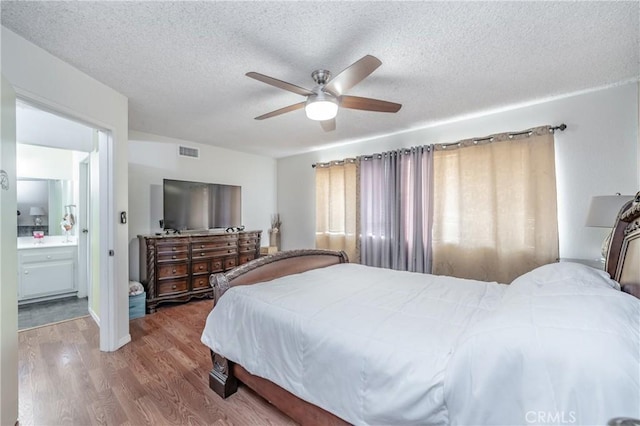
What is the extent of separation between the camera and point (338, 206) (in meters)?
4.65

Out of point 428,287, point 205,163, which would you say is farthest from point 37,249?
point 428,287

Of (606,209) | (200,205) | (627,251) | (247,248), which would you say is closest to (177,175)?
(200,205)

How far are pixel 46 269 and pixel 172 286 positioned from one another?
1873mm

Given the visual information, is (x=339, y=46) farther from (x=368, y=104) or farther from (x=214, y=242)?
(x=214, y=242)

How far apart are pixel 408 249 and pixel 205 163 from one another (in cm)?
354

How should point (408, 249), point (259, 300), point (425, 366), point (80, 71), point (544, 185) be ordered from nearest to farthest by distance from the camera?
point (425, 366), point (259, 300), point (80, 71), point (544, 185), point (408, 249)

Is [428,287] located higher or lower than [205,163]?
lower

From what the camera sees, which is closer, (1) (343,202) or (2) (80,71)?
(2) (80,71)

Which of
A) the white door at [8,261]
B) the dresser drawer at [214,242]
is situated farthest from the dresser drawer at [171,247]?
Answer: the white door at [8,261]

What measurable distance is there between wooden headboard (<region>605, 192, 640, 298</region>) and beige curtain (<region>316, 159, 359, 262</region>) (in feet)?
9.65

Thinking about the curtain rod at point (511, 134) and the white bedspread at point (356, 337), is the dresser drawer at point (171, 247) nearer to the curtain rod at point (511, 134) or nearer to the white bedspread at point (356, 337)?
the white bedspread at point (356, 337)

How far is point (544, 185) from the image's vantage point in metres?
2.79

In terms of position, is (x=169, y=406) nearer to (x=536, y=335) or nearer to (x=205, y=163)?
(x=536, y=335)

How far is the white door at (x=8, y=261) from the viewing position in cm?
148
